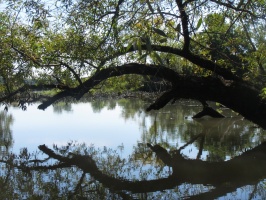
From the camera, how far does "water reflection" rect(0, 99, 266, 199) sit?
5380 millimetres

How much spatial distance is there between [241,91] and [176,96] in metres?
1.30

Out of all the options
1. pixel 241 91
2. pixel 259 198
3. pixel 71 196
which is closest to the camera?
pixel 259 198

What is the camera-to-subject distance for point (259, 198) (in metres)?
4.91

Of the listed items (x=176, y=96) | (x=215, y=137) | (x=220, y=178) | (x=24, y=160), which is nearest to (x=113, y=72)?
(x=176, y=96)

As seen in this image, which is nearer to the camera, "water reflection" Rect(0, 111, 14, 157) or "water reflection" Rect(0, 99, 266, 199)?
"water reflection" Rect(0, 99, 266, 199)

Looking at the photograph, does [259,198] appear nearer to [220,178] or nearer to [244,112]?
[220,178]

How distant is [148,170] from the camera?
6621 mm

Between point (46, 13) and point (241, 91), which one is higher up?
point (46, 13)

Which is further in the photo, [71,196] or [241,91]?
[241,91]

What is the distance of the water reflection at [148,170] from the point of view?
17.7 feet

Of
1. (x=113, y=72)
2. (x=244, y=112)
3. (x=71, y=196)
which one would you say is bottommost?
(x=71, y=196)

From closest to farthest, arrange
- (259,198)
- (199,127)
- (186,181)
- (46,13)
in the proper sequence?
(46,13) < (259,198) < (186,181) < (199,127)

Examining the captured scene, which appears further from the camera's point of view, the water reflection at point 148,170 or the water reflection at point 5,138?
the water reflection at point 5,138

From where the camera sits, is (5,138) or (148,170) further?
(5,138)
